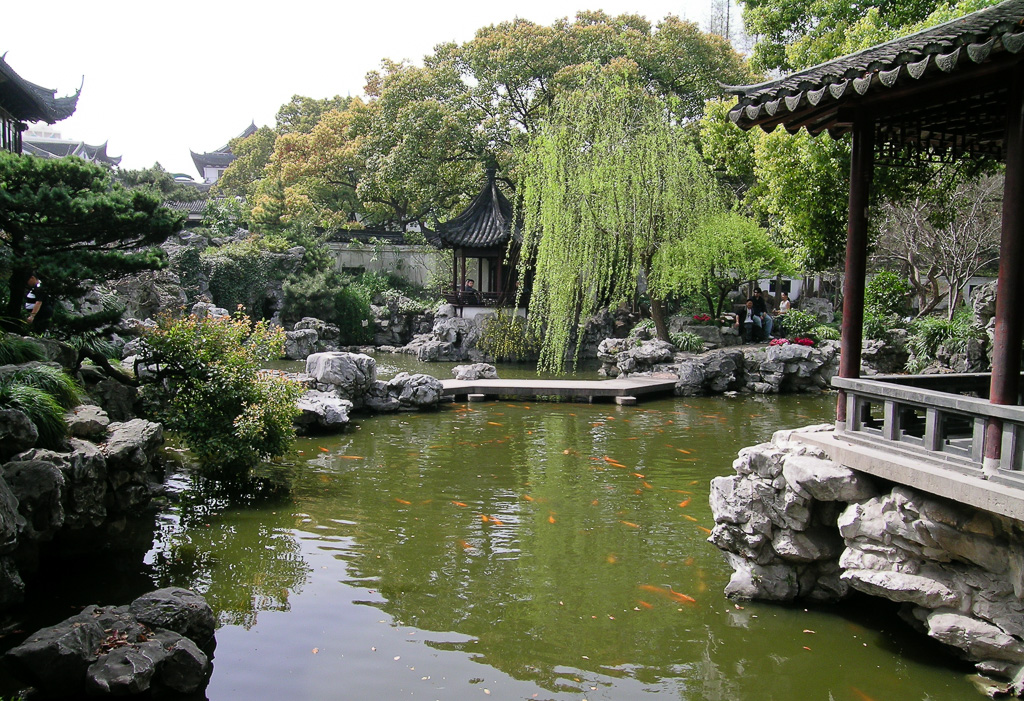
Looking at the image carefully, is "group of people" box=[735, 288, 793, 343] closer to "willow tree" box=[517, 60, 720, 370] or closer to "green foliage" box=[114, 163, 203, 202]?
"willow tree" box=[517, 60, 720, 370]

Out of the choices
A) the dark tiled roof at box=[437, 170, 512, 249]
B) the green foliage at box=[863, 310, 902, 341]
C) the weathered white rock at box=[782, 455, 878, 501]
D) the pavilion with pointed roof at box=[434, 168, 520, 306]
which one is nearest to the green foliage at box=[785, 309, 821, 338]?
the green foliage at box=[863, 310, 902, 341]

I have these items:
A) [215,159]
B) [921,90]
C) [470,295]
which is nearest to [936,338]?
[470,295]

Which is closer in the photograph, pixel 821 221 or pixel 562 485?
pixel 562 485

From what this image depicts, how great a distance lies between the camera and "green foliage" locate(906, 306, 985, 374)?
44.6 feet

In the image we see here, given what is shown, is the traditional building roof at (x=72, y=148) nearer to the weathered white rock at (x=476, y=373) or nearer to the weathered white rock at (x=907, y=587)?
the weathered white rock at (x=476, y=373)

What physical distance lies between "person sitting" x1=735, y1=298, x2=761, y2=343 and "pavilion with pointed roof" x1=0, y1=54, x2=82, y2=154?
45.6 ft

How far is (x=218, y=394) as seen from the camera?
24.0ft

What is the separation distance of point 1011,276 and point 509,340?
581 inches

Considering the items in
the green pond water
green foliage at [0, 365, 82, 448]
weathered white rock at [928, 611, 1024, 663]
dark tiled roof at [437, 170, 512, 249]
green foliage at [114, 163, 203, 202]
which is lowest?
the green pond water

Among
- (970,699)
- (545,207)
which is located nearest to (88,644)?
(970,699)

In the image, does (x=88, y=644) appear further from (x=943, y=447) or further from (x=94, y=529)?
(x=943, y=447)

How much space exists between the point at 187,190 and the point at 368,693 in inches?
1269

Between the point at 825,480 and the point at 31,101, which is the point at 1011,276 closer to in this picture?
the point at 825,480

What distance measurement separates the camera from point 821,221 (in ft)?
33.1
